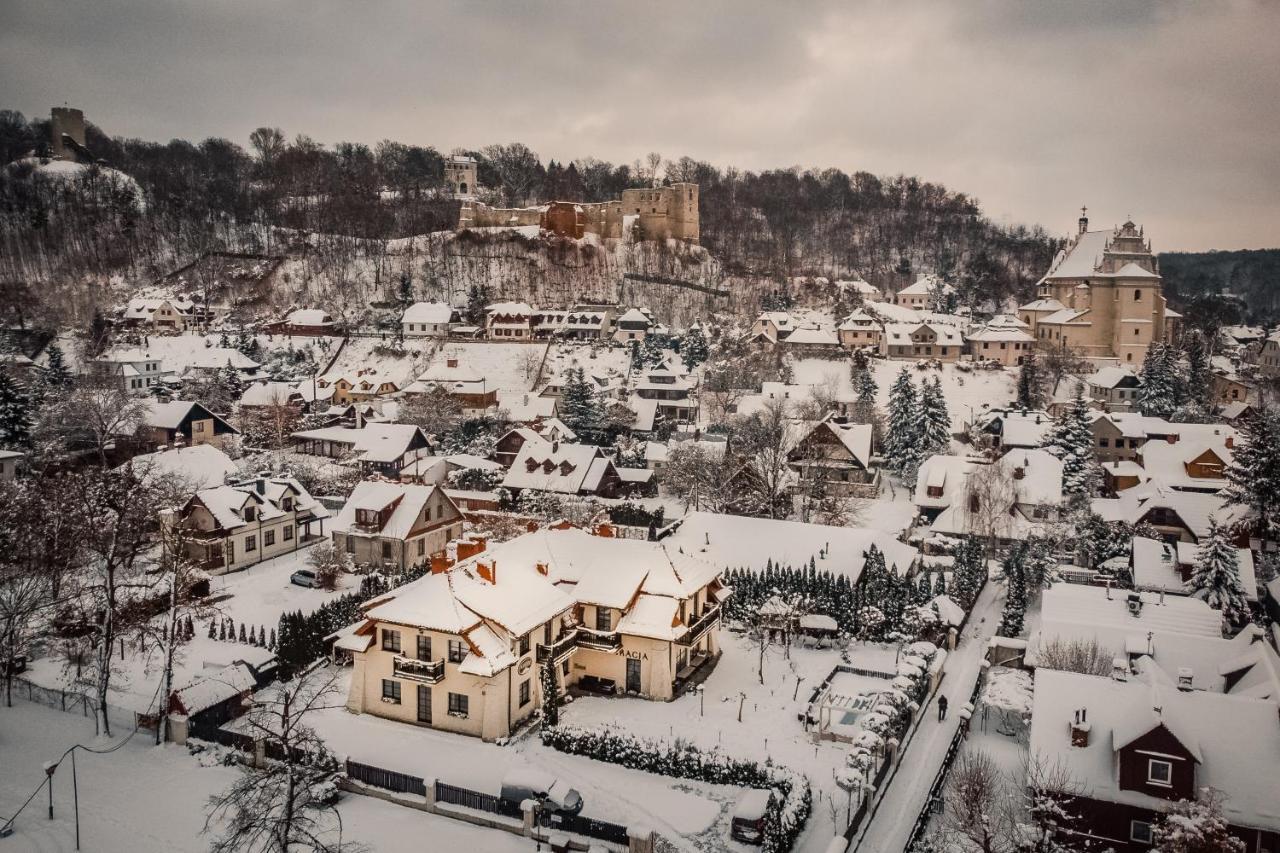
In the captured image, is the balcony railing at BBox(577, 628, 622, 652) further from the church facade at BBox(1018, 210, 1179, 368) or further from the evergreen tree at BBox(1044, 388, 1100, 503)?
the church facade at BBox(1018, 210, 1179, 368)

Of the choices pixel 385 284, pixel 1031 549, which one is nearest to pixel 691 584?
pixel 1031 549

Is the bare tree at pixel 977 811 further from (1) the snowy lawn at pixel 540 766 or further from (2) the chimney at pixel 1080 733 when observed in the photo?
(1) the snowy lawn at pixel 540 766

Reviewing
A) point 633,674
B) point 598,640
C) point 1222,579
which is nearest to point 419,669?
point 598,640

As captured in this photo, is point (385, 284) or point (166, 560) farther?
point (385, 284)

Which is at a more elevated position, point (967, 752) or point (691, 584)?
point (691, 584)

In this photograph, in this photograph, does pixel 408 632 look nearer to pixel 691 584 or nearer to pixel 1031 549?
pixel 691 584

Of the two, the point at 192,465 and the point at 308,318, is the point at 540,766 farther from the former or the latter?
the point at 308,318
